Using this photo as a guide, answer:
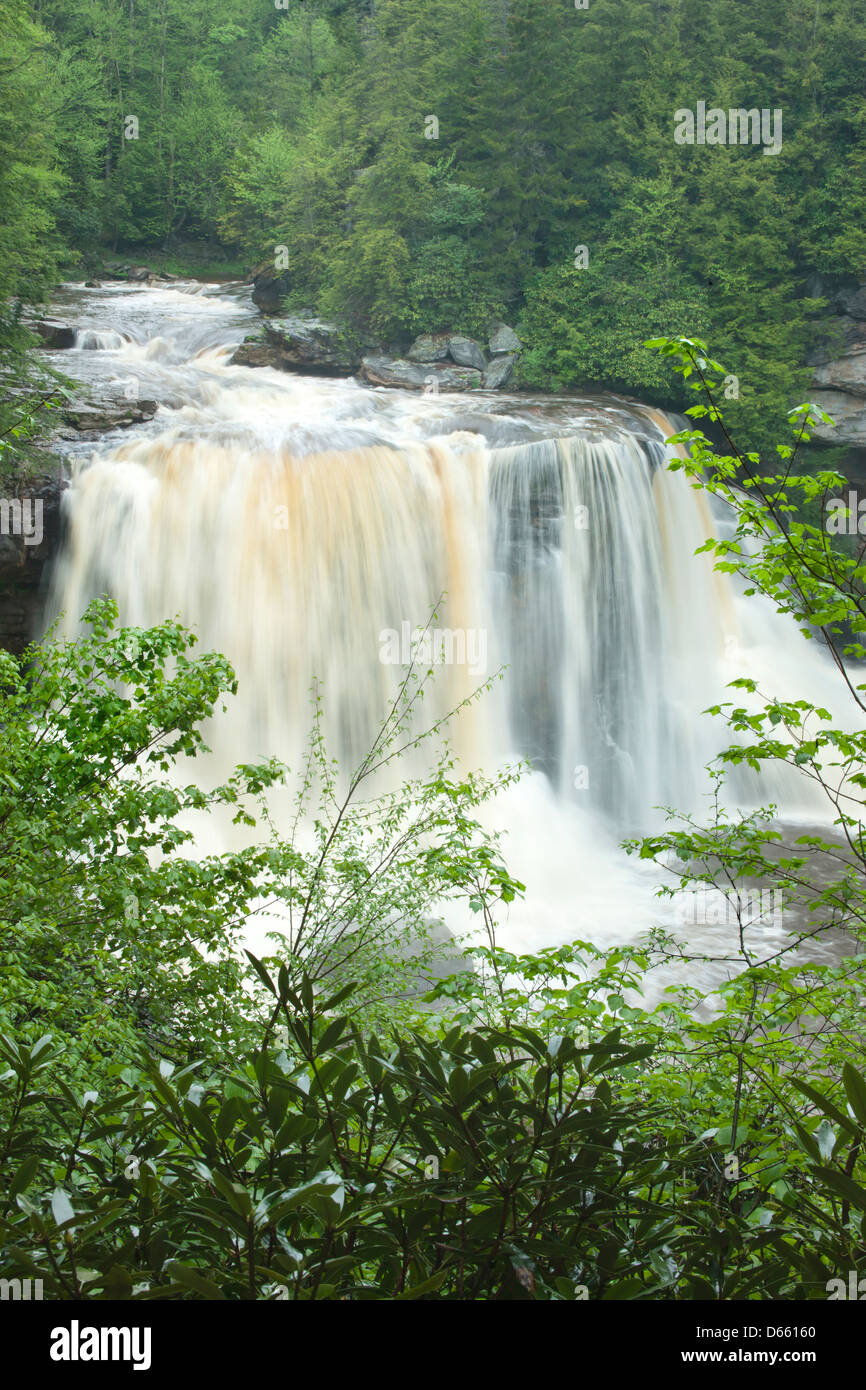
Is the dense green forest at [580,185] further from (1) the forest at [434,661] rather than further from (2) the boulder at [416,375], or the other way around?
(2) the boulder at [416,375]

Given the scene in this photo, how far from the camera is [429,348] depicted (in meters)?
19.7

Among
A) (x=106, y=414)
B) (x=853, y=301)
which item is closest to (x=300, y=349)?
(x=106, y=414)

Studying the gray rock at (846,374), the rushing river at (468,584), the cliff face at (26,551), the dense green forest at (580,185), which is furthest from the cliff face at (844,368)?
the cliff face at (26,551)

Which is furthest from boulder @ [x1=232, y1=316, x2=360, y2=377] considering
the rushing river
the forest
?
the rushing river

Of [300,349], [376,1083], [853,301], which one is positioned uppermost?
[853,301]

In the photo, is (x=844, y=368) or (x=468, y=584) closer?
(x=468, y=584)

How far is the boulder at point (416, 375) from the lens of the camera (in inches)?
733

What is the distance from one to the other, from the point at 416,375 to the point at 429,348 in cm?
107

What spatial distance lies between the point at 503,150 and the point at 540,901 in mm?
16828

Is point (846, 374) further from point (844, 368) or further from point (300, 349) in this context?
point (300, 349)

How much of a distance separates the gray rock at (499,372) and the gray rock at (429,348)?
0.99m

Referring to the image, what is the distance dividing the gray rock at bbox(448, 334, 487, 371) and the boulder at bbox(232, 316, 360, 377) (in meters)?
1.88

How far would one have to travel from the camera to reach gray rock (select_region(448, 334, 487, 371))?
64.2 feet

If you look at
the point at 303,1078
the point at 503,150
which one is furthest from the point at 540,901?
the point at 503,150
